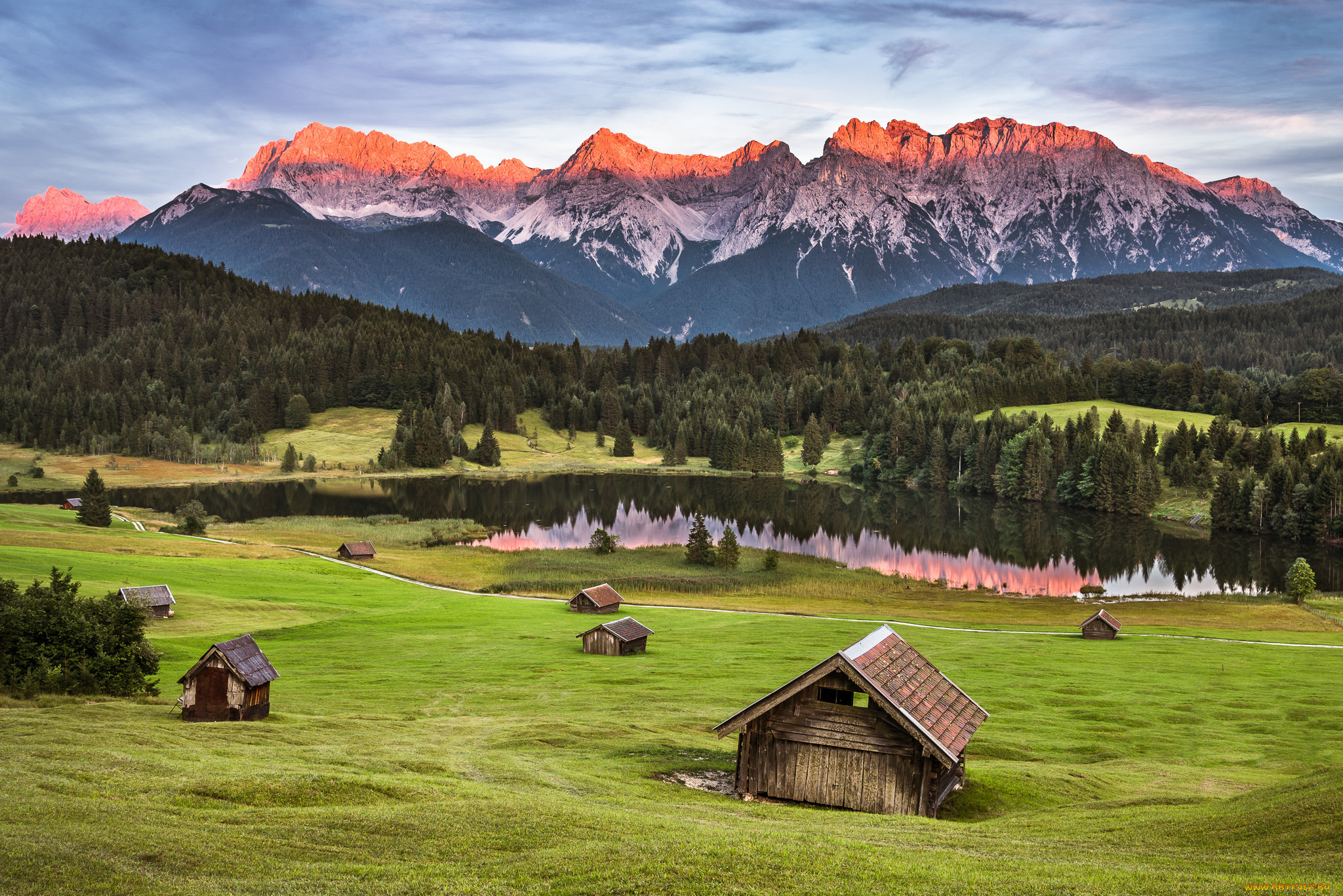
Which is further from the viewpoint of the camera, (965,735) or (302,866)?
(965,735)

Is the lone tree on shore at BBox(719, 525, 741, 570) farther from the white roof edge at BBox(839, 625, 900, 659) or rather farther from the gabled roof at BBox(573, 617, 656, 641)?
the white roof edge at BBox(839, 625, 900, 659)

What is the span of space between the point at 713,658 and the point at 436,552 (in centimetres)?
6019

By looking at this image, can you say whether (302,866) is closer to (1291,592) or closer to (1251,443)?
(1291,592)

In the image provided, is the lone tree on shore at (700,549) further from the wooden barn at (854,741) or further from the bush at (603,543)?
the wooden barn at (854,741)

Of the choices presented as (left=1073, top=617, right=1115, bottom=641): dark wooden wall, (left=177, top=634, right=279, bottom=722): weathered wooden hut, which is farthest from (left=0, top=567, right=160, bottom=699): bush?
(left=1073, top=617, right=1115, bottom=641): dark wooden wall

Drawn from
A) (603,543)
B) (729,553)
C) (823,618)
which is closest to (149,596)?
(823,618)

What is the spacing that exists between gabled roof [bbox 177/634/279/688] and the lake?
73115 mm

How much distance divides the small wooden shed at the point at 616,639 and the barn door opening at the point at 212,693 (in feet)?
74.2

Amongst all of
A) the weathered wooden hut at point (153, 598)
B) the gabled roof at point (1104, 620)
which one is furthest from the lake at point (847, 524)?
the weathered wooden hut at point (153, 598)

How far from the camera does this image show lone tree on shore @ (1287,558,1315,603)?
76.9m

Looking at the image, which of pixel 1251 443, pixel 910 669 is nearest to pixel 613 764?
pixel 910 669

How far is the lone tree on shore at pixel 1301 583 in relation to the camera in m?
76.9

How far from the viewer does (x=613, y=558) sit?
98.5m

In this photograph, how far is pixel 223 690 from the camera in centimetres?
3244
